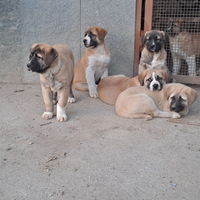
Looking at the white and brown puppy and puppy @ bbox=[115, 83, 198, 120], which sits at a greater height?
the white and brown puppy

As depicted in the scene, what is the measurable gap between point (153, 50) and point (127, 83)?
1.21 meters

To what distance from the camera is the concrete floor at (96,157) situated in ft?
9.39

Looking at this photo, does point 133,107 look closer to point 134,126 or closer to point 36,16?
point 134,126

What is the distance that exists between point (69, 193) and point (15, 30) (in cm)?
515

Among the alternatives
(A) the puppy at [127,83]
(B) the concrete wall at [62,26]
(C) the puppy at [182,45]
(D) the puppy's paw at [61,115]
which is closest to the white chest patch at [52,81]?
(D) the puppy's paw at [61,115]

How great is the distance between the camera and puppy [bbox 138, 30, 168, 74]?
6324 millimetres

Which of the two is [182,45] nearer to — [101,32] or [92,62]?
[101,32]

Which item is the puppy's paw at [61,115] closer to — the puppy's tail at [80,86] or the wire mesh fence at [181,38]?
the puppy's tail at [80,86]

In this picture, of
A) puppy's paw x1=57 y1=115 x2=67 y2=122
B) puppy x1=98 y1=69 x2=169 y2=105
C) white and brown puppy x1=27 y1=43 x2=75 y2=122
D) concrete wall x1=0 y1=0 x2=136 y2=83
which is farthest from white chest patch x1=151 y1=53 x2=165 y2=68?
puppy's paw x1=57 y1=115 x2=67 y2=122

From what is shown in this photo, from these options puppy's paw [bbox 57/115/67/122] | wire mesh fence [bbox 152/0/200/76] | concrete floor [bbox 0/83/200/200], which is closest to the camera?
concrete floor [bbox 0/83/200/200]

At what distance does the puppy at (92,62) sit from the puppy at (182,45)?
2.01 m

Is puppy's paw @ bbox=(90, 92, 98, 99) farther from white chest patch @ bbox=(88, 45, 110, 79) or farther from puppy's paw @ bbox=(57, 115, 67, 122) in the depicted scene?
puppy's paw @ bbox=(57, 115, 67, 122)

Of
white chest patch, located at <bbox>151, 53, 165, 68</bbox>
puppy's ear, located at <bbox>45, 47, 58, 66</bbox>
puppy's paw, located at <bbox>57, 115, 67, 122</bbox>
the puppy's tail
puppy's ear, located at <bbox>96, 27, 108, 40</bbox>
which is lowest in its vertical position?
puppy's paw, located at <bbox>57, 115, 67, 122</bbox>

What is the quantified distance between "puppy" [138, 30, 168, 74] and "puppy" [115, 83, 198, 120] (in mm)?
1576
